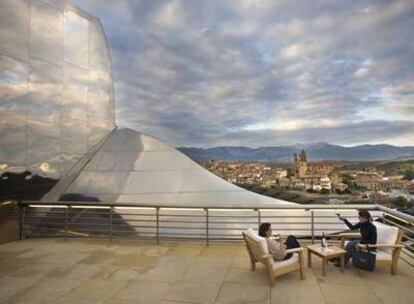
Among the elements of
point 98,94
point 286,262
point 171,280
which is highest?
point 98,94

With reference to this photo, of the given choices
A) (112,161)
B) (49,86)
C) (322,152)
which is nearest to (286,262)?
(112,161)

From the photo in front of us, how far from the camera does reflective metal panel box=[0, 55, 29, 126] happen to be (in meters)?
7.88

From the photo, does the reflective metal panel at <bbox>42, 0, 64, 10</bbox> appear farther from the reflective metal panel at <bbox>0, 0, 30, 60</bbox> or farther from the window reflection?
the reflective metal panel at <bbox>0, 0, 30, 60</bbox>

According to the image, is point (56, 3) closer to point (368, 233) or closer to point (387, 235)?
point (368, 233)

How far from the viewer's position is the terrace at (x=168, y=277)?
4.66 metres

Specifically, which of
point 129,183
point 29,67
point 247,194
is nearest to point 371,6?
point 247,194

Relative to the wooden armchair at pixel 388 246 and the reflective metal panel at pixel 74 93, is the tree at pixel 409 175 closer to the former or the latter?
the wooden armchair at pixel 388 246

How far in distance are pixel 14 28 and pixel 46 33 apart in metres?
1.11

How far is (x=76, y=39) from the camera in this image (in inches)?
415

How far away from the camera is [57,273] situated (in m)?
5.80

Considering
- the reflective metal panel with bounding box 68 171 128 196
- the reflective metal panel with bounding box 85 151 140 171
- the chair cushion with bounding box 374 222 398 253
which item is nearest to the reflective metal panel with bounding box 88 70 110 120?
the reflective metal panel with bounding box 85 151 140 171

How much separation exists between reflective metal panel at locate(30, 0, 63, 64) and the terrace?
202 inches

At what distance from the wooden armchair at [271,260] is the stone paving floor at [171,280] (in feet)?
0.60

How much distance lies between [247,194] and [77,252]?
604 cm
